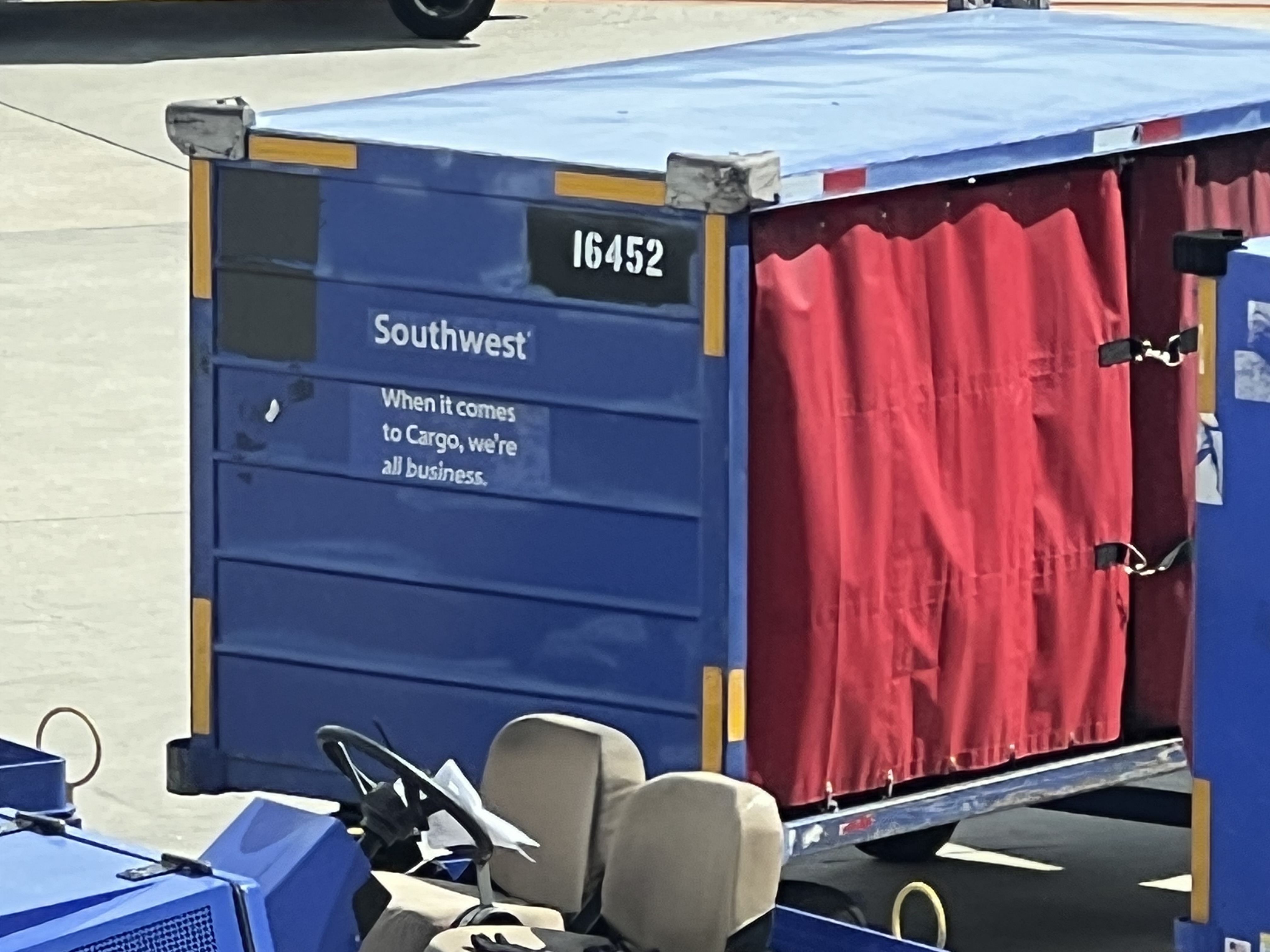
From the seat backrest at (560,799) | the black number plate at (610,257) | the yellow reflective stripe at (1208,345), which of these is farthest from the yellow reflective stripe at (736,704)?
the yellow reflective stripe at (1208,345)

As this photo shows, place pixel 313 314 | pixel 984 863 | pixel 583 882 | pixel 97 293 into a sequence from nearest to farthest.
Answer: pixel 583 882
pixel 313 314
pixel 984 863
pixel 97 293

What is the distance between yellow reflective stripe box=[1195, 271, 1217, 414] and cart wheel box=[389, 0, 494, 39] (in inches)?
696

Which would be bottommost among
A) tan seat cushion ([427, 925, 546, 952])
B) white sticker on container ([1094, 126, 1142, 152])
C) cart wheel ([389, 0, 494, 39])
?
tan seat cushion ([427, 925, 546, 952])

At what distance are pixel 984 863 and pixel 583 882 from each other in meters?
2.63

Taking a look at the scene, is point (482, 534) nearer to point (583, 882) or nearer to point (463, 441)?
point (463, 441)

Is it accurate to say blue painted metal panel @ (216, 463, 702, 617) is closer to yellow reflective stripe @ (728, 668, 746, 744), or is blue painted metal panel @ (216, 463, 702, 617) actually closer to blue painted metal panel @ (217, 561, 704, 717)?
blue painted metal panel @ (217, 561, 704, 717)

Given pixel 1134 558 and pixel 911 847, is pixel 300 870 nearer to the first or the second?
pixel 1134 558

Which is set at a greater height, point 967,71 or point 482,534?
point 967,71

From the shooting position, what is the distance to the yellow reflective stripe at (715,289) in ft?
21.3

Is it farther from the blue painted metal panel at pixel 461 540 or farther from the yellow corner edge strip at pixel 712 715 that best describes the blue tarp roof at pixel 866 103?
the yellow corner edge strip at pixel 712 715

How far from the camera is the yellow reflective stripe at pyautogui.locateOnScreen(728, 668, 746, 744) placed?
21.9ft

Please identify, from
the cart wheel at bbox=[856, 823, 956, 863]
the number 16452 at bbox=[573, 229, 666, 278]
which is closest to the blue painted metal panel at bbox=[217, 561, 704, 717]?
the number 16452 at bbox=[573, 229, 666, 278]

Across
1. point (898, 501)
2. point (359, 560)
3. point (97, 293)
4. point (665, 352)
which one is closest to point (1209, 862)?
point (898, 501)

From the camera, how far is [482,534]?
707 centimetres
